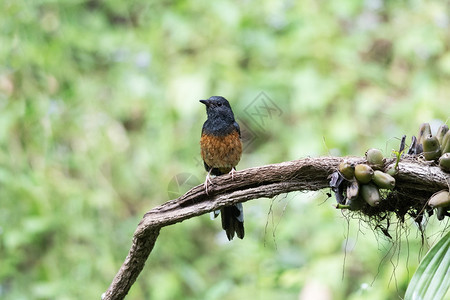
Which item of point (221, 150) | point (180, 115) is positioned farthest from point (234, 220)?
point (180, 115)

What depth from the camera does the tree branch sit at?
1325mm

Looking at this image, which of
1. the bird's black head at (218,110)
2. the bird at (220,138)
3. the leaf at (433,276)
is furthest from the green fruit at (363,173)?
the bird's black head at (218,110)

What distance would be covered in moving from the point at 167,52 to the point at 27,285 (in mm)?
2164

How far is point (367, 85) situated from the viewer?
4.47 meters

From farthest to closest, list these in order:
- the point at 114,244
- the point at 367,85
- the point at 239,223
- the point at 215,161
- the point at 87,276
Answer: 1. the point at 367,85
2. the point at 114,244
3. the point at 87,276
4. the point at 215,161
5. the point at 239,223

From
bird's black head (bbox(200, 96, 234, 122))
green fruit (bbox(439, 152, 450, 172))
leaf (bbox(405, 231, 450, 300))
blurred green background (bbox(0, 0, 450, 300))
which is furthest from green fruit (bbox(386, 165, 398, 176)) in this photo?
blurred green background (bbox(0, 0, 450, 300))

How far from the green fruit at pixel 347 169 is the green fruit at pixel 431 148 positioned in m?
0.19

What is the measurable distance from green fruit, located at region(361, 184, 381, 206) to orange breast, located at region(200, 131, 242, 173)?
4.71 feet

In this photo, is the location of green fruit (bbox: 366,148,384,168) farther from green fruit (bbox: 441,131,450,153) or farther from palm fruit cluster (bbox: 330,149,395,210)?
green fruit (bbox: 441,131,450,153)

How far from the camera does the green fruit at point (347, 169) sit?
1.30 m

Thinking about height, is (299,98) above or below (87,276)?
above

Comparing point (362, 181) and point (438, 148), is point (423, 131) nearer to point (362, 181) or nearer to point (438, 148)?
point (438, 148)

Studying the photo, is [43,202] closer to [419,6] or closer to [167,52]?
[167,52]

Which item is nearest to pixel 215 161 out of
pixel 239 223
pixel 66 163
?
pixel 239 223
